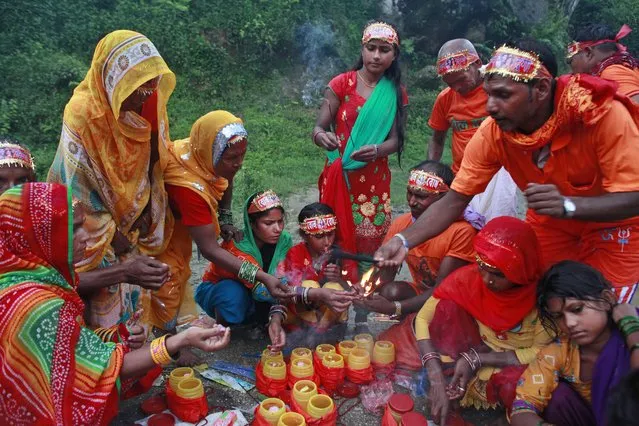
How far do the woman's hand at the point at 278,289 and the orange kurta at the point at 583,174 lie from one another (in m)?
1.43

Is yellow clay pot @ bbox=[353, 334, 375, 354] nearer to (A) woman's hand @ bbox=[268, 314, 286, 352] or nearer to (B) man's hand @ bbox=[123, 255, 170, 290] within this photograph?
(A) woman's hand @ bbox=[268, 314, 286, 352]

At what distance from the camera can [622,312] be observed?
107 inches

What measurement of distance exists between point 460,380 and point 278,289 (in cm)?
144

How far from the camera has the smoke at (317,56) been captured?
1362 centimetres

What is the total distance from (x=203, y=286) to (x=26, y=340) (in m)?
2.14

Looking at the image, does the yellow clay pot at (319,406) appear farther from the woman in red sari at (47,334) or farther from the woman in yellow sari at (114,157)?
the woman in yellow sari at (114,157)

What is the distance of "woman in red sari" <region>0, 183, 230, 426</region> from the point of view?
2.31 metres

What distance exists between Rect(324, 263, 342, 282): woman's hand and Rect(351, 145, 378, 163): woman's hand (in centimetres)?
95

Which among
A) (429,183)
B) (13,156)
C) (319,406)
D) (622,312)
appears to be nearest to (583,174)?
(622,312)

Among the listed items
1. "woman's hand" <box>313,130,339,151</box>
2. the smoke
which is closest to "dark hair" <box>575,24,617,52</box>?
"woman's hand" <box>313,130,339,151</box>

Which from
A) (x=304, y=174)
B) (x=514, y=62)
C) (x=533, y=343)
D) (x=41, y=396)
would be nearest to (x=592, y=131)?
(x=514, y=62)

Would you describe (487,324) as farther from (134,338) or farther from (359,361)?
(134,338)

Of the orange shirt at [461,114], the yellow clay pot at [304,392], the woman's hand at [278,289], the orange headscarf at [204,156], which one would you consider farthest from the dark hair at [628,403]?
the orange shirt at [461,114]

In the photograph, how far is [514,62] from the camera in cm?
287
